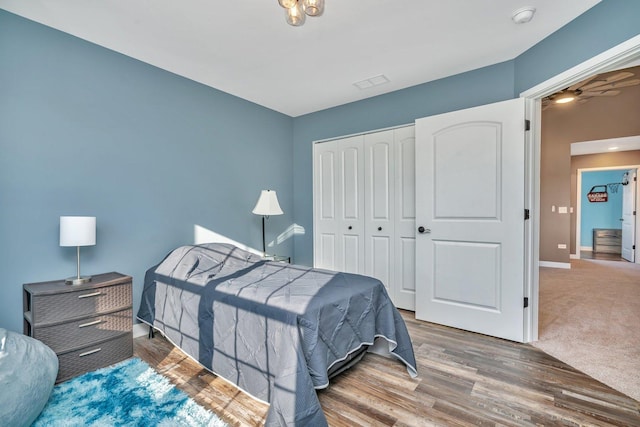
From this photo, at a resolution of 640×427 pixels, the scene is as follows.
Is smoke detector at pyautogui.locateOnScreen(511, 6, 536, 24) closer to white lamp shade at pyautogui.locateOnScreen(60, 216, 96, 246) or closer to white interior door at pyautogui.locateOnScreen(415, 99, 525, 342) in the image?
white interior door at pyautogui.locateOnScreen(415, 99, 525, 342)

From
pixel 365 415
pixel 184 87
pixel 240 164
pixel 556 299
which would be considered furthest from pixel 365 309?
pixel 556 299

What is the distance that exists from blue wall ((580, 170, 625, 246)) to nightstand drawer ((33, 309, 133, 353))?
1072 centimetres

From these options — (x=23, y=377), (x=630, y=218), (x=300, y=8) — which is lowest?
(x=23, y=377)

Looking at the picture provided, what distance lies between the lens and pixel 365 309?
2002 mm

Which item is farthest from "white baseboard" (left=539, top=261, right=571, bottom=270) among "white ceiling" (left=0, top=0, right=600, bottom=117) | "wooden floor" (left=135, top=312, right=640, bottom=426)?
"white ceiling" (left=0, top=0, right=600, bottom=117)

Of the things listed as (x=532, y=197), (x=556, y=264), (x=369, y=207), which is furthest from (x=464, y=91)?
(x=556, y=264)

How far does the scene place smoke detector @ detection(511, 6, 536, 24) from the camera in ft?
6.61

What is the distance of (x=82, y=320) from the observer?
2.01 meters

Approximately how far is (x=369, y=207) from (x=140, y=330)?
2702 millimetres

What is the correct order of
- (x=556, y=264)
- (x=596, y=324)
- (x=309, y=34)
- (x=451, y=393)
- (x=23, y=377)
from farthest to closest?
(x=556, y=264) < (x=596, y=324) < (x=309, y=34) < (x=451, y=393) < (x=23, y=377)

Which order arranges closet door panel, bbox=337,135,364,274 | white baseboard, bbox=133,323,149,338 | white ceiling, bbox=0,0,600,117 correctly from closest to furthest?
1. white ceiling, bbox=0,0,600,117
2. white baseboard, bbox=133,323,149,338
3. closet door panel, bbox=337,135,364,274

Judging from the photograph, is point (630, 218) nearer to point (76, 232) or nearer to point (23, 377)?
point (76, 232)

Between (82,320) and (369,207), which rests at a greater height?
(369,207)

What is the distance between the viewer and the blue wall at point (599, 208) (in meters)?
7.96
